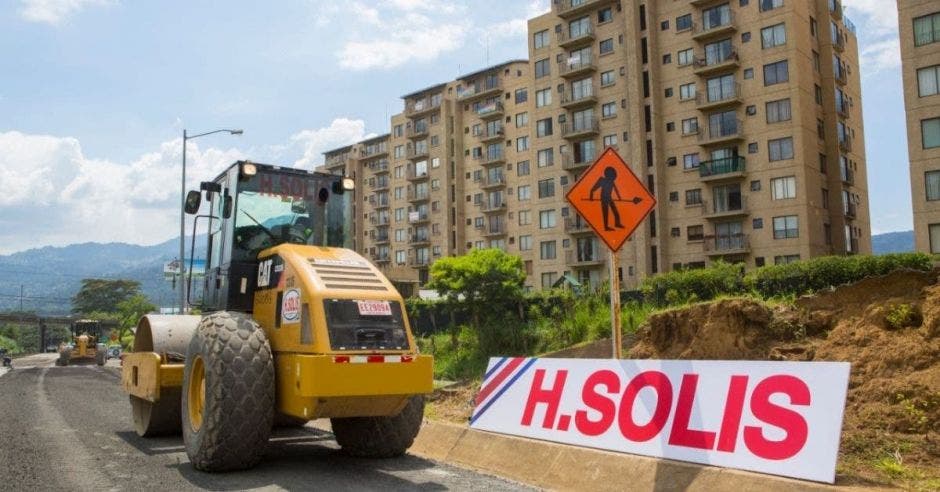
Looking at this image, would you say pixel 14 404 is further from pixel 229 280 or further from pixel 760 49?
pixel 760 49

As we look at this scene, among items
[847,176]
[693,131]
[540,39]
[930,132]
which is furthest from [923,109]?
[540,39]

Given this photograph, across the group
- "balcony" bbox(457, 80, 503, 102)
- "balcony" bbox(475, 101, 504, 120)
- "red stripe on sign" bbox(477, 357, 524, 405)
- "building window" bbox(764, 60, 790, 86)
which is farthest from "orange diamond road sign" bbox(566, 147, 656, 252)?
"balcony" bbox(457, 80, 503, 102)

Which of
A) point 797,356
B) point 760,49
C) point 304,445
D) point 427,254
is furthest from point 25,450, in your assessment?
point 427,254

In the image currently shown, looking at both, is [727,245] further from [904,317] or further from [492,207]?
[904,317]

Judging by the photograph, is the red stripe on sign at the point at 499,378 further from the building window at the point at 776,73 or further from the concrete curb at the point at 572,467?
the building window at the point at 776,73

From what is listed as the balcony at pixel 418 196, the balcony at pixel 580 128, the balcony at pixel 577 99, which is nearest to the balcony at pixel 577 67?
the balcony at pixel 577 99

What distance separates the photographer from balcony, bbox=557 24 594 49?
200ft

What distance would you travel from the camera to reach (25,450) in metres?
10.6

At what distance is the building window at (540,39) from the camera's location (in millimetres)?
64688

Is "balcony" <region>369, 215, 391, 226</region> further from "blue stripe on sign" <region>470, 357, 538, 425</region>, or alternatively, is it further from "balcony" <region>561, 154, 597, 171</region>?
"blue stripe on sign" <region>470, 357, 538, 425</region>

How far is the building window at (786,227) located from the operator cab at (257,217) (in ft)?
141

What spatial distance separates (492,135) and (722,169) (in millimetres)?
30664

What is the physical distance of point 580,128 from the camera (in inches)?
2432

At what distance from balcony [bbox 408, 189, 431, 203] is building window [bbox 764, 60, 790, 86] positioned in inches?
1780
